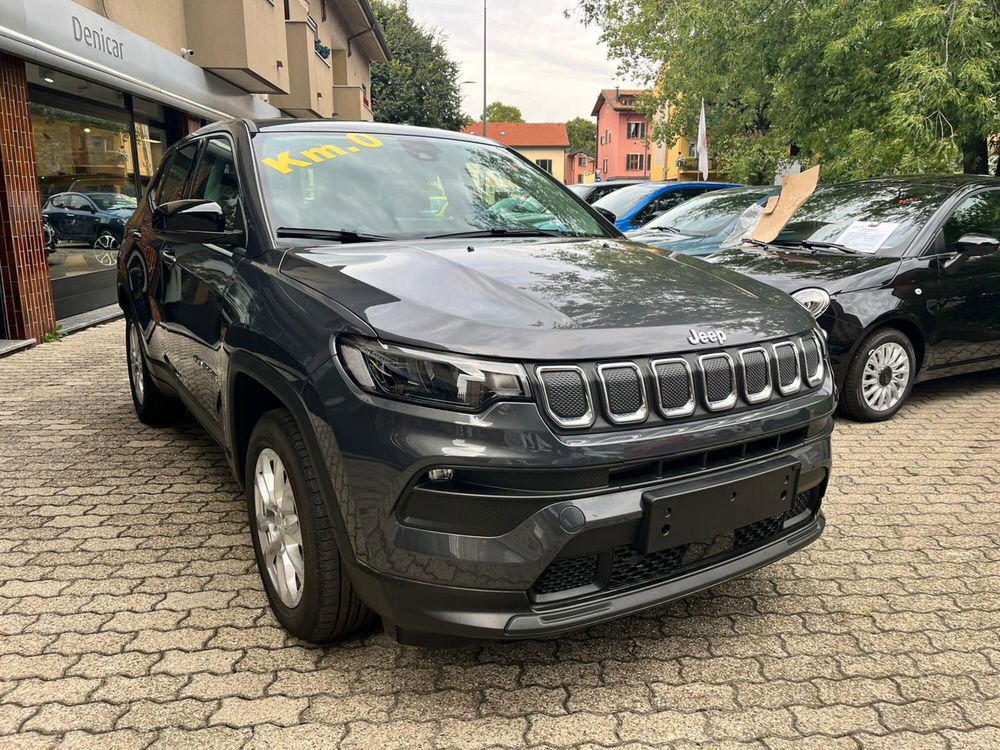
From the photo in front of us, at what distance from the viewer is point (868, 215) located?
566 centimetres

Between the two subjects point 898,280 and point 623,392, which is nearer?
point 623,392

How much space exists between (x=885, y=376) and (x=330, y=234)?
393 cm

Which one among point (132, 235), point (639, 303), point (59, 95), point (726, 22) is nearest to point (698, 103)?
point (726, 22)

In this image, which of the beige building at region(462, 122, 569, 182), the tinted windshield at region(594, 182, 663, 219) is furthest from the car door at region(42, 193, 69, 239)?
the beige building at region(462, 122, 569, 182)

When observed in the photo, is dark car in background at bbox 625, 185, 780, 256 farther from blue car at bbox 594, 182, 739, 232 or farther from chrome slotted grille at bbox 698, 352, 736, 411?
chrome slotted grille at bbox 698, 352, 736, 411

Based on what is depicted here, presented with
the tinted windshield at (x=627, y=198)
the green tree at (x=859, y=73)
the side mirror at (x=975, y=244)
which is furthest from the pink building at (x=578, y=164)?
the side mirror at (x=975, y=244)

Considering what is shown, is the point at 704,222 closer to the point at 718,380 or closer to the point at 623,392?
the point at 718,380

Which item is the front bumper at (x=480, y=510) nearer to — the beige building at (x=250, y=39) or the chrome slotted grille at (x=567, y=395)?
the chrome slotted grille at (x=567, y=395)

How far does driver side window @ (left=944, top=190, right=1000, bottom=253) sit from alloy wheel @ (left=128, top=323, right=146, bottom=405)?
213 inches

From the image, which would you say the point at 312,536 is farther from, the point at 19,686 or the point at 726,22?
the point at 726,22

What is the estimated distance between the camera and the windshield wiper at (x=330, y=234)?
285 centimetres

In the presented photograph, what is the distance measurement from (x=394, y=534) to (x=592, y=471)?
0.54 meters

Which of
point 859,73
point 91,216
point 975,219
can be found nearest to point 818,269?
point 975,219

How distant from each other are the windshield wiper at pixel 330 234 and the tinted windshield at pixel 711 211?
16.9ft
